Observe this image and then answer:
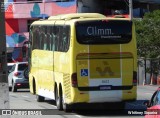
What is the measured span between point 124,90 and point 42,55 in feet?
18.5

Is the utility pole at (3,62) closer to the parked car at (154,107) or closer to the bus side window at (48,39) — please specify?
the parked car at (154,107)

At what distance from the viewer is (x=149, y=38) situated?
4528 centimetres

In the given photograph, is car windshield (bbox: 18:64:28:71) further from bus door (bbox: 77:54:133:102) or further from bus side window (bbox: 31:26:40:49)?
bus door (bbox: 77:54:133:102)

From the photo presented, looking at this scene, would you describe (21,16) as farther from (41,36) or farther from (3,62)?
(3,62)

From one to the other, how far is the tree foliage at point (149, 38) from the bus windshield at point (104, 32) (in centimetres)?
2453

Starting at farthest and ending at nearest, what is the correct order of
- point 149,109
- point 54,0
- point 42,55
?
1. point 54,0
2. point 42,55
3. point 149,109

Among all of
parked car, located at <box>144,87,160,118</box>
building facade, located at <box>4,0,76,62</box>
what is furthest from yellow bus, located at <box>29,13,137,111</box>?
building facade, located at <box>4,0,76,62</box>

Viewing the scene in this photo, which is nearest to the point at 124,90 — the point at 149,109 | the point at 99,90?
the point at 99,90

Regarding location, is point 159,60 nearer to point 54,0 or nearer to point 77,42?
point 54,0

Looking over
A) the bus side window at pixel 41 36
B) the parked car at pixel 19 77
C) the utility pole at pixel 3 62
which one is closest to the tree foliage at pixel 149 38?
the parked car at pixel 19 77

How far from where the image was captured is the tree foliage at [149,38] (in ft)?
148

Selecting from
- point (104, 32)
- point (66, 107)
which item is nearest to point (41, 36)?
point (66, 107)

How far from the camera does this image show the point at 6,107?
1152 centimetres

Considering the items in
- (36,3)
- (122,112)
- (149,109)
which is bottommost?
(122,112)
